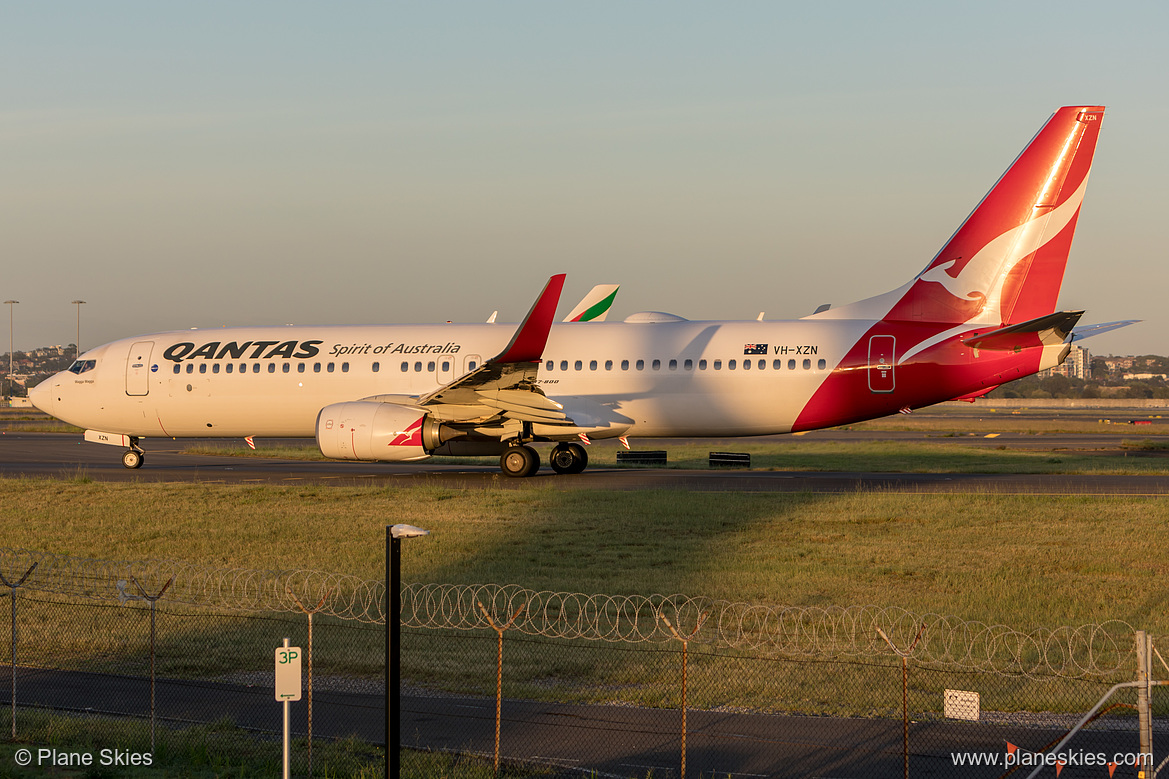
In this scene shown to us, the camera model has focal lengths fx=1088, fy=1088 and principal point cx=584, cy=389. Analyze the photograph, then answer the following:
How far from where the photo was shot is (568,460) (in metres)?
30.7

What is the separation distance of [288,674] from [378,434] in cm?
1979

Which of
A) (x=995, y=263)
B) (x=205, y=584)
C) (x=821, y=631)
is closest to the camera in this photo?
(x=821, y=631)

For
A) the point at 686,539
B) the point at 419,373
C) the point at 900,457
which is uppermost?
the point at 419,373

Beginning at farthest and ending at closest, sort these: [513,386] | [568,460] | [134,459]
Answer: [134,459] → [568,460] → [513,386]

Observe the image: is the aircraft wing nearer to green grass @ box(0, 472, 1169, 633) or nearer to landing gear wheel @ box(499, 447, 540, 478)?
landing gear wheel @ box(499, 447, 540, 478)

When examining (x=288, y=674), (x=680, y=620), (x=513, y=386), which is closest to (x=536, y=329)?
(x=513, y=386)

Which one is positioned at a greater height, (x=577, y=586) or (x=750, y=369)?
(x=750, y=369)

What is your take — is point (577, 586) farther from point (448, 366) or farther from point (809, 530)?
point (448, 366)

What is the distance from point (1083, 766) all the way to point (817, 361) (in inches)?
784

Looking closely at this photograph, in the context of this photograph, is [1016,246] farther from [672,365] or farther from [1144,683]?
[1144,683]

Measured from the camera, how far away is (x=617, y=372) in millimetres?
29531

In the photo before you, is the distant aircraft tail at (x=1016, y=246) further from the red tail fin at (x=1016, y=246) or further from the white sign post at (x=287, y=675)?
the white sign post at (x=287, y=675)

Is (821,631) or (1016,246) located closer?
(821,631)

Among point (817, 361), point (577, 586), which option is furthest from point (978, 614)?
point (817, 361)
